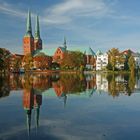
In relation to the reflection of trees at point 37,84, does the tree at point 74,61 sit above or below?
above

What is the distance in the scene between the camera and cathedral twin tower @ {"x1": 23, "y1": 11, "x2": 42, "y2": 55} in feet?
530

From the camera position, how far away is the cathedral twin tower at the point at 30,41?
162m

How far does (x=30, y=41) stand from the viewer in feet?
541

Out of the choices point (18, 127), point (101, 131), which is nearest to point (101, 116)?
point (101, 131)

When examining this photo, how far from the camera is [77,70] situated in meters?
121

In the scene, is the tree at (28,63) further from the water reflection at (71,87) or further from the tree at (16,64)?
the water reflection at (71,87)

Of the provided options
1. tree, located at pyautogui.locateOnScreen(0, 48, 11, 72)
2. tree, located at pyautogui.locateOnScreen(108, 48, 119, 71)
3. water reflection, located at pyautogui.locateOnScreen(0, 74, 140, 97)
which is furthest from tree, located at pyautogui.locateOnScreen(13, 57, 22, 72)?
water reflection, located at pyautogui.locateOnScreen(0, 74, 140, 97)

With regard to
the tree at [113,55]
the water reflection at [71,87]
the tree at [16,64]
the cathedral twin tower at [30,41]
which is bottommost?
the water reflection at [71,87]

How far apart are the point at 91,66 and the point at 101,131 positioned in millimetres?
149920

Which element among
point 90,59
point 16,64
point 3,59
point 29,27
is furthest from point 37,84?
point 90,59

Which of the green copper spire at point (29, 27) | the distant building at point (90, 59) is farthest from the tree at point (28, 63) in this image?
the distant building at point (90, 59)

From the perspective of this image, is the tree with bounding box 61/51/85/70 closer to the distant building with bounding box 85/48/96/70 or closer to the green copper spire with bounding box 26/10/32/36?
the distant building with bounding box 85/48/96/70

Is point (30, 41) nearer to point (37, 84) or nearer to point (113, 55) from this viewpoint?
point (113, 55)

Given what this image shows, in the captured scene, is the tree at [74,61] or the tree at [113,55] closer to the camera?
the tree at [113,55]
